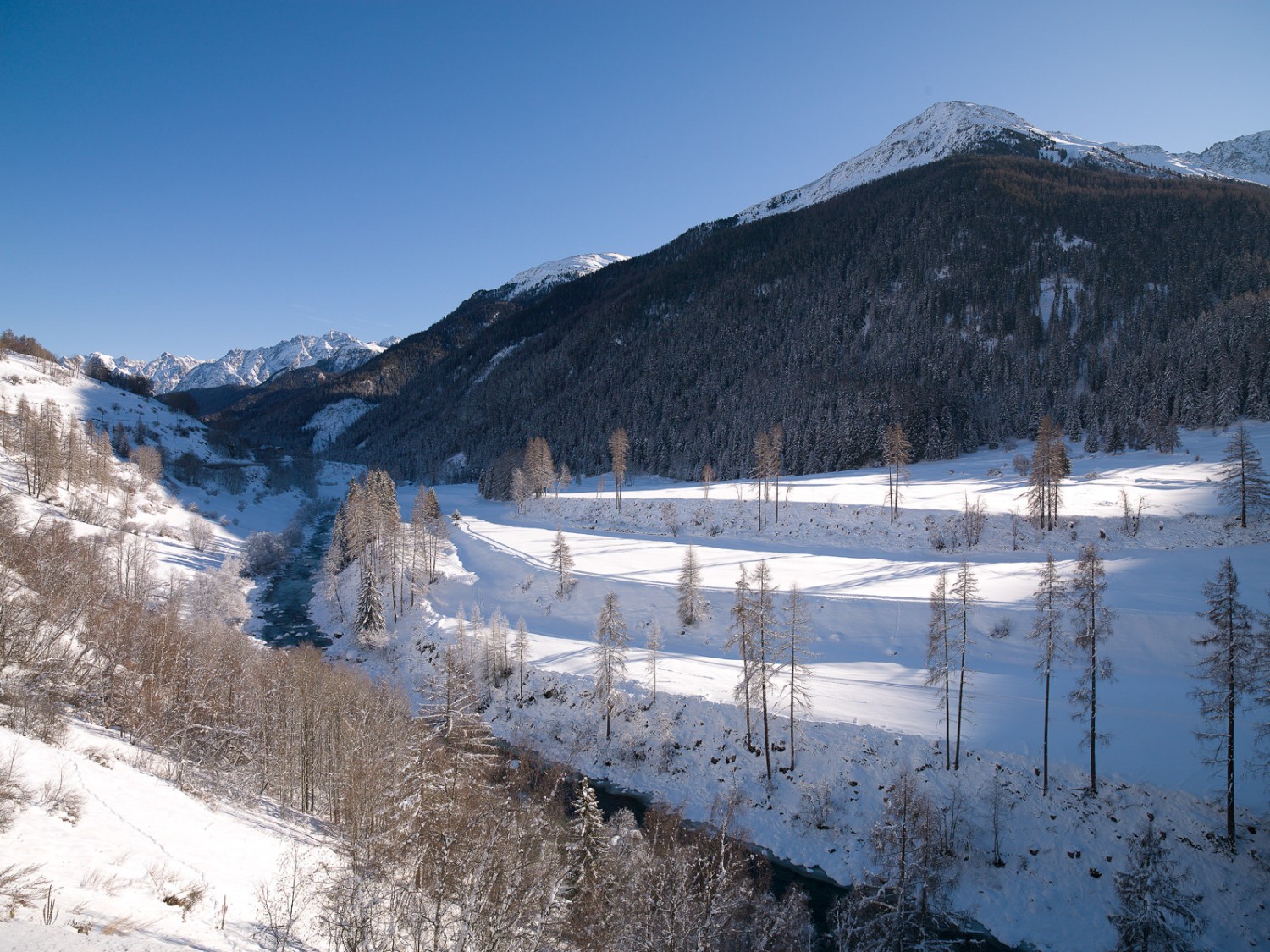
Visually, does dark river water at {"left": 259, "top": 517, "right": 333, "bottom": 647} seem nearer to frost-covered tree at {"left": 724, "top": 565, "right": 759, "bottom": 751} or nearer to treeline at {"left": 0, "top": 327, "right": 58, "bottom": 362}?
frost-covered tree at {"left": 724, "top": 565, "right": 759, "bottom": 751}

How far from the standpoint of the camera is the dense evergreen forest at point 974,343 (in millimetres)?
101375

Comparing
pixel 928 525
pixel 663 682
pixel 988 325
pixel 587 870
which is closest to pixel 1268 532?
pixel 928 525

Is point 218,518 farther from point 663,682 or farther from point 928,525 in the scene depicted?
point 928,525

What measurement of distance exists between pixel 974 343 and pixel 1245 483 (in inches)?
3823

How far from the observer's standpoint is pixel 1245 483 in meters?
51.6

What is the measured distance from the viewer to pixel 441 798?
18.1 metres

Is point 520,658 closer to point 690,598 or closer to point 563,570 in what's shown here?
point 563,570

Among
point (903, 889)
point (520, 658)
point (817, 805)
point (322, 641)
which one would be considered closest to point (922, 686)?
point (817, 805)

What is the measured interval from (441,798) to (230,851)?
583 centimetres

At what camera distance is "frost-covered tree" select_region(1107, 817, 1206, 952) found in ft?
67.9

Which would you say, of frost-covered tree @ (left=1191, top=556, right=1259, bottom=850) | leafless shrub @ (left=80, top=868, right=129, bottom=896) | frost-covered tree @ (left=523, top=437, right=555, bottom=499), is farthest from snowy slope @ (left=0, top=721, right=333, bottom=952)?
frost-covered tree @ (left=523, top=437, right=555, bottom=499)

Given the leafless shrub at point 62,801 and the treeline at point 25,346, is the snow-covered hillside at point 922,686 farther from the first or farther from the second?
the treeline at point 25,346

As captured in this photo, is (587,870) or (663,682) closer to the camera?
(587,870)

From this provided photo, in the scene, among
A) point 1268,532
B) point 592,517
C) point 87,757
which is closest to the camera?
point 87,757
